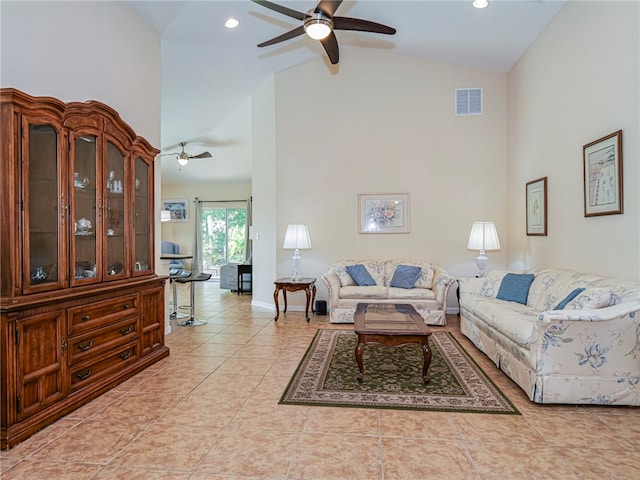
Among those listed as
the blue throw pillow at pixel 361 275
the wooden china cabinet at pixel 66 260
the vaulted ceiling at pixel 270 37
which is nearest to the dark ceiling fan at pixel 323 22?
the vaulted ceiling at pixel 270 37

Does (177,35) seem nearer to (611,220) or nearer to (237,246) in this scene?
(611,220)

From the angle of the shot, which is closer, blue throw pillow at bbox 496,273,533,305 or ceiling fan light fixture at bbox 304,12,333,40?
ceiling fan light fixture at bbox 304,12,333,40

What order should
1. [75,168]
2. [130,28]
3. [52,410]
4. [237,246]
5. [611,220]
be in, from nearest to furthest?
[52,410], [75,168], [611,220], [130,28], [237,246]

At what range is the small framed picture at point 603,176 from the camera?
326cm

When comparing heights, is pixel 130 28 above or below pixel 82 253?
above

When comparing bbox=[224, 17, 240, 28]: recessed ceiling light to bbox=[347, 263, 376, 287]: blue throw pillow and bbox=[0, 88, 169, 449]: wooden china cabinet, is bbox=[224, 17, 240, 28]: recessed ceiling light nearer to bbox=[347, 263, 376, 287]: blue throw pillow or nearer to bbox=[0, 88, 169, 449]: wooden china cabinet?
bbox=[0, 88, 169, 449]: wooden china cabinet

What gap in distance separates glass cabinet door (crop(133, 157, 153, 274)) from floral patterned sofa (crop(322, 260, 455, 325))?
2440mm

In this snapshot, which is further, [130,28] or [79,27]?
[130,28]

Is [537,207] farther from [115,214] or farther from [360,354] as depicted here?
[115,214]

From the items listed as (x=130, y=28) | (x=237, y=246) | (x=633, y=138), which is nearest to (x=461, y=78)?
(x=633, y=138)

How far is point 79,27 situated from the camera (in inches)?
129

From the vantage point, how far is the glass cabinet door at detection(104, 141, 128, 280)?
10.4 ft

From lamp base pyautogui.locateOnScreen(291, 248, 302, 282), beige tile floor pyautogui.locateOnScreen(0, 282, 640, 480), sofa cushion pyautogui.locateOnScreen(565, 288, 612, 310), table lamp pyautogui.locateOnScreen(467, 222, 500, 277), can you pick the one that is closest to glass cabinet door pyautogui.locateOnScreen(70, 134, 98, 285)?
beige tile floor pyautogui.locateOnScreen(0, 282, 640, 480)

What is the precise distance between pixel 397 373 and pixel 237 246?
8185mm
